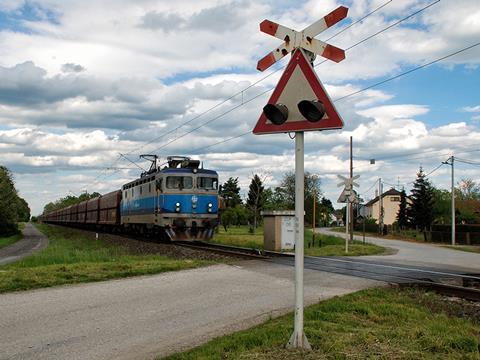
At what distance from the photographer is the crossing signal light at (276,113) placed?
537cm

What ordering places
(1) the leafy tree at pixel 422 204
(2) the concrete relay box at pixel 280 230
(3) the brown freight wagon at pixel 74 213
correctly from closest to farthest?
(2) the concrete relay box at pixel 280 230 → (3) the brown freight wagon at pixel 74 213 → (1) the leafy tree at pixel 422 204

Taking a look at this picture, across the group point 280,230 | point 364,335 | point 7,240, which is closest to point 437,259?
point 280,230

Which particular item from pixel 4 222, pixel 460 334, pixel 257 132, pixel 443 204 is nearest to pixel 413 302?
pixel 460 334

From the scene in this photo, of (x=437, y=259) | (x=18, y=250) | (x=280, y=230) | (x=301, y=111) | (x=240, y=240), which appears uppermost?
(x=301, y=111)

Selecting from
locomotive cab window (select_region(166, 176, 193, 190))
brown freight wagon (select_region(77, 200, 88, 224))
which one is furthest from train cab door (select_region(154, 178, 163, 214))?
brown freight wagon (select_region(77, 200, 88, 224))

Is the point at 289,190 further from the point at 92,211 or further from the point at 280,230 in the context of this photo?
the point at 280,230

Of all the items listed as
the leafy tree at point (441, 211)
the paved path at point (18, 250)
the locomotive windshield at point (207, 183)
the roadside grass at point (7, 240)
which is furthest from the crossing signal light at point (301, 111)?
the leafy tree at point (441, 211)

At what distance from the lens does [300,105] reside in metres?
5.23

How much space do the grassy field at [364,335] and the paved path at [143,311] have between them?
23.6 inches

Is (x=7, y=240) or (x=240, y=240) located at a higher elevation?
(x=240, y=240)

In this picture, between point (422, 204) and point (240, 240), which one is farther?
point (422, 204)

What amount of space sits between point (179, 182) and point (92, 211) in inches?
1100

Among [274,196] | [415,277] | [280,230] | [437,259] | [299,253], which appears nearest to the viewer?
[299,253]

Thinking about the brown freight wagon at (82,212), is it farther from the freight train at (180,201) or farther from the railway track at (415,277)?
the railway track at (415,277)
